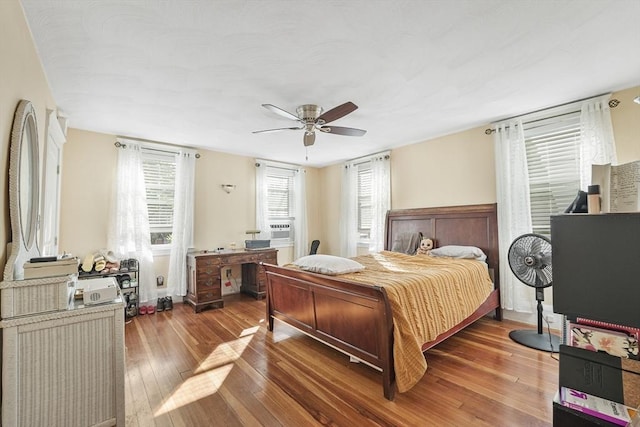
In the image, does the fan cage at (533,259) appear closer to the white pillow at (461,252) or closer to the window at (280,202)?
the white pillow at (461,252)

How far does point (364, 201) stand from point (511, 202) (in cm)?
249

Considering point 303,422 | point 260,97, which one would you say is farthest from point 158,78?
point 303,422

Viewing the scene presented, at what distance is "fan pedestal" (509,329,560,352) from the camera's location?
2.72m

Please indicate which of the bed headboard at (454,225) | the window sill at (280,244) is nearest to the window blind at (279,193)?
the window sill at (280,244)

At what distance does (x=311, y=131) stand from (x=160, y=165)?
2.69 meters

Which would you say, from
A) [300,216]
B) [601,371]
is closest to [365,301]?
[601,371]

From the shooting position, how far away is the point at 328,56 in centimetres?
215

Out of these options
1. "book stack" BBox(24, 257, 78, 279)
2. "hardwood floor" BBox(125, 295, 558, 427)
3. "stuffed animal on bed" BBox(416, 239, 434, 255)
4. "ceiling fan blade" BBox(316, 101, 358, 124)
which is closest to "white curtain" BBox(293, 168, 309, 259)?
"stuffed animal on bed" BBox(416, 239, 434, 255)

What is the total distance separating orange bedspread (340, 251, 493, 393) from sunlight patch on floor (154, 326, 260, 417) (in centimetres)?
131

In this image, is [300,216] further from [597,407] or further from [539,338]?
[597,407]

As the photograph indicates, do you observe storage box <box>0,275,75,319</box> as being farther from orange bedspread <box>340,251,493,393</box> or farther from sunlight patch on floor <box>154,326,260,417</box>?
orange bedspread <box>340,251,493,393</box>

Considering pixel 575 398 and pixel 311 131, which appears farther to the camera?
pixel 311 131

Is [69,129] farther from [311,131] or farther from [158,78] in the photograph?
[311,131]

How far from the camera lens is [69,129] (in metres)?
3.68
